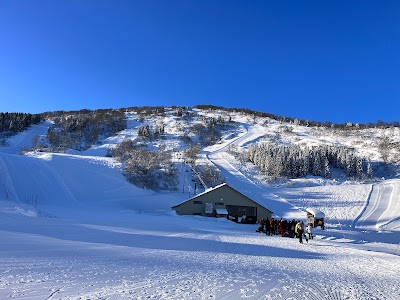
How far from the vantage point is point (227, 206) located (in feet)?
121

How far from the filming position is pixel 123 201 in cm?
3656

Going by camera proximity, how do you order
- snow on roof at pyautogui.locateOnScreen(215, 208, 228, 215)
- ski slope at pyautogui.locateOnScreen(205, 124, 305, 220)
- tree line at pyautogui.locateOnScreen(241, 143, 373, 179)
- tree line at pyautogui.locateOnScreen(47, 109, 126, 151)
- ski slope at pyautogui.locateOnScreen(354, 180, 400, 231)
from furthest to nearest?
tree line at pyautogui.locateOnScreen(47, 109, 126, 151)
tree line at pyautogui.locateOnScreen(241, 143, 373, 179)
ski slope at pyautogui.locateOnScreen(205, 124, 305, 220)
snow on roof at pyautogui.locateOnScreen(215, 208, 228, 215)
ski slope at pyautogui.locateOnScreen(354, 180, 400, 231)

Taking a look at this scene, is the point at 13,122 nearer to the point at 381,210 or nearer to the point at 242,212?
the point at 242,212

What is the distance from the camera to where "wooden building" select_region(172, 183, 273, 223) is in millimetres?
35875

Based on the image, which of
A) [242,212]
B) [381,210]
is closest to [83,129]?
[242,212]

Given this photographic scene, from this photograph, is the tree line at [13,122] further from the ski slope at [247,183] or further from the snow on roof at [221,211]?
the snow on roof at [221,211]

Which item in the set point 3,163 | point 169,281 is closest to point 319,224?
point 169,281

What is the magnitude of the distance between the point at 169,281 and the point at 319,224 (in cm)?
2929

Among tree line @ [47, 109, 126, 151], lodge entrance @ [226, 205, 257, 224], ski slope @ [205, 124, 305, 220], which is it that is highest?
tree line @ [47, 109, 126, 151]

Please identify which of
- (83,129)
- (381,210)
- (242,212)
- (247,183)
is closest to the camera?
(242,212)

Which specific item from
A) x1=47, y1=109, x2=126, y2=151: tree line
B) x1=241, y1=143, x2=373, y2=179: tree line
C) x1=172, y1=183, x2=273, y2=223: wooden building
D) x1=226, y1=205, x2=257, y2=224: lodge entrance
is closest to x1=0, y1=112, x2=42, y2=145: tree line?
x1=47, y1=109, x2=126, y2=151: tree line

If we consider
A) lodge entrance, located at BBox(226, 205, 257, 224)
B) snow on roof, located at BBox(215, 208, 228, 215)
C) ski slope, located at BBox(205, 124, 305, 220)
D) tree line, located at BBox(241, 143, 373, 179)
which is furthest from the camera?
tree line, located at BBox(241, 143, 373, 179)

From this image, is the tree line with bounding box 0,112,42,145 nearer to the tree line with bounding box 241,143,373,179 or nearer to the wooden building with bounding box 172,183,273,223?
the wooden building with bounding box 172,183,273,223

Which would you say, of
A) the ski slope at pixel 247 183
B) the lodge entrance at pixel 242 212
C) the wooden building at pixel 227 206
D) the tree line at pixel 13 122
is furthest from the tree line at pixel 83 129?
the lodge entrance at pixel 242 212
